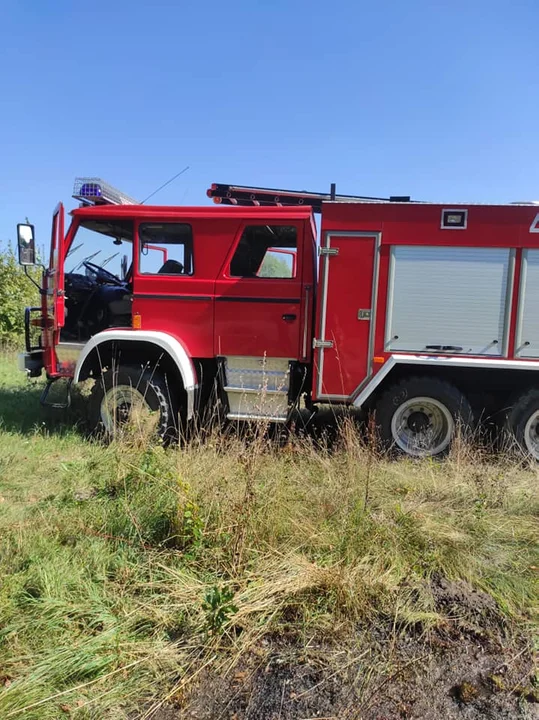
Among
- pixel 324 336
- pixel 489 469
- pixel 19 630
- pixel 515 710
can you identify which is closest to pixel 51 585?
pixel 19 630

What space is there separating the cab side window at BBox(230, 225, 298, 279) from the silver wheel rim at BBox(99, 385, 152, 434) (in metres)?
1.65

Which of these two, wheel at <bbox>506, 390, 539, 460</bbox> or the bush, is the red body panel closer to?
wheel at <bbox>506, 390, 539, 460</bbox>

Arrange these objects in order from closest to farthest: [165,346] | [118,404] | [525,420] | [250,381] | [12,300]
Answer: [525,420], [165,346], [250,381], [118,404], [12,300]

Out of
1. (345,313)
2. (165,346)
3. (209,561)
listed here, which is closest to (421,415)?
(345,313)

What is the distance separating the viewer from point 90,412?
17.3 feet

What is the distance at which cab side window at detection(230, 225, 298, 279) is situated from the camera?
16.5ft

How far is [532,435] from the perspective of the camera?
4.86 metres

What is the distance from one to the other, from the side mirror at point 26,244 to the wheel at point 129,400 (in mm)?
1434

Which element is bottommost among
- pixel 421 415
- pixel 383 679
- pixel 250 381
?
pixel 383 679

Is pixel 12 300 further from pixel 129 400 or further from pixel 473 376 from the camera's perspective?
pixel 473 376

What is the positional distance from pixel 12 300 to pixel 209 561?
13.8m

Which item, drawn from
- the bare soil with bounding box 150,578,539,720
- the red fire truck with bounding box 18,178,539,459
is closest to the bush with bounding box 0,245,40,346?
the red fire truck with bounding box 18,178,539,459

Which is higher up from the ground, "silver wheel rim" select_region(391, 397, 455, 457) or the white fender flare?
the white fender flare

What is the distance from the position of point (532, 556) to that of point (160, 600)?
2174mm
